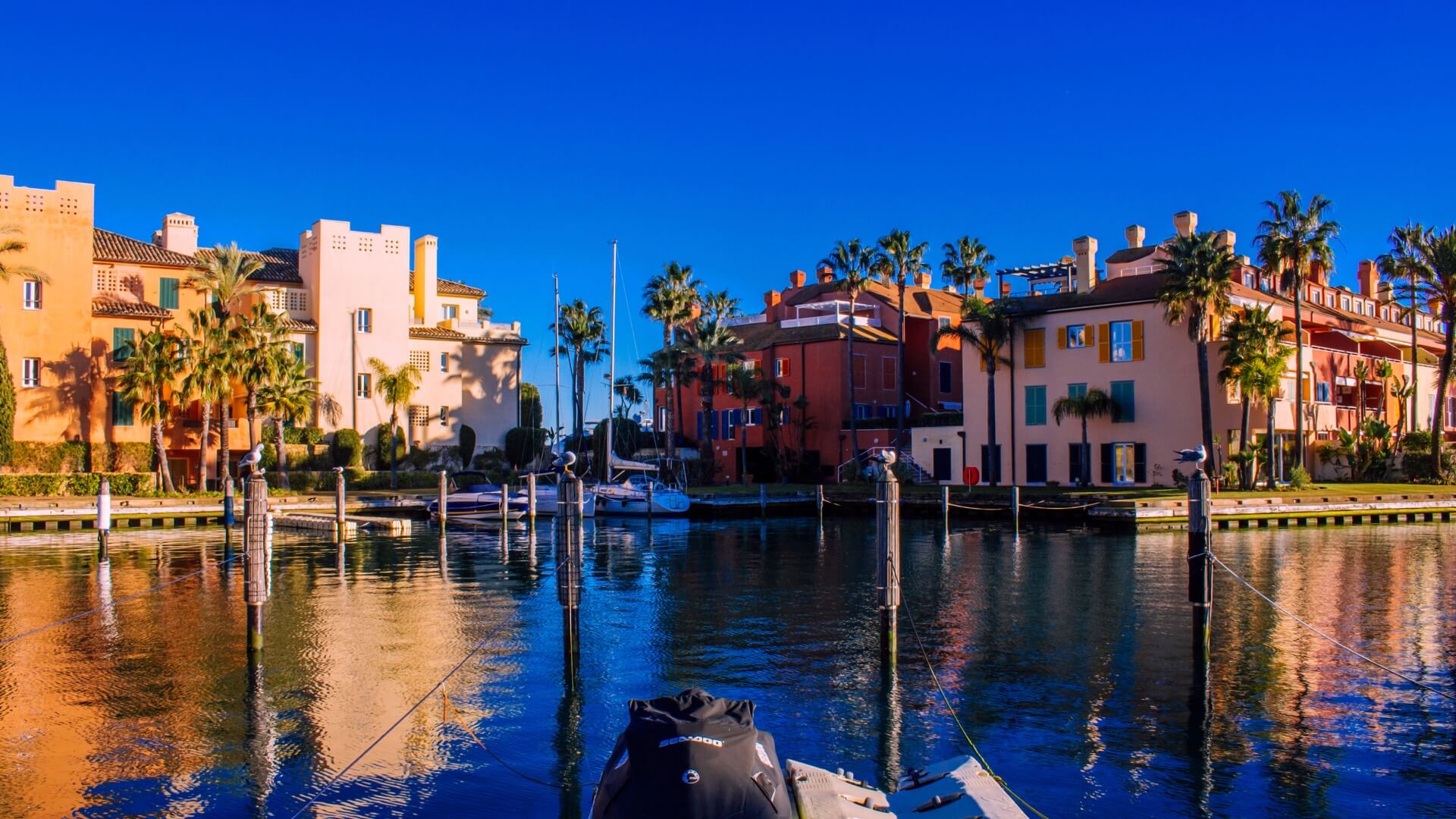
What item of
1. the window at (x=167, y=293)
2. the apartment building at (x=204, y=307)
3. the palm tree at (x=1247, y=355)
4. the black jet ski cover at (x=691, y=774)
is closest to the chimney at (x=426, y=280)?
the apartment building at (x=204, y=307)

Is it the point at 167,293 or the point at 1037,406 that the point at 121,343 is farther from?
the point at 1037,406

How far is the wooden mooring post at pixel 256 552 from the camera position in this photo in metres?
15.9

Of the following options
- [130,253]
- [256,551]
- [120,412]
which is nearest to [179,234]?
[130,253]

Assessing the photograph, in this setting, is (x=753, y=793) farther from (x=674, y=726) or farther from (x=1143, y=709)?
(x=1143, y=709)

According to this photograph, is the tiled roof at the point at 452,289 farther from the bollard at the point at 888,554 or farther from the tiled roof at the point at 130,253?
the bollard at the point at 888,554

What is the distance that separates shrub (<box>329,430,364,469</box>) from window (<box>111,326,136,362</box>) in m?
10.6

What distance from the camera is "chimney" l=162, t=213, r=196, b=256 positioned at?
207 ft

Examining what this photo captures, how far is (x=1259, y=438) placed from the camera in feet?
177

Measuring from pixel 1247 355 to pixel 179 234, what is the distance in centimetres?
5426

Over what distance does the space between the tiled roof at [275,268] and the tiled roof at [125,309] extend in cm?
472

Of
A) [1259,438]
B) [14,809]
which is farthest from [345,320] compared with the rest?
[14,809]

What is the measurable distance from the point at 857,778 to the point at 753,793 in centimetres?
396

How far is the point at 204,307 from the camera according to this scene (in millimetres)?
58219

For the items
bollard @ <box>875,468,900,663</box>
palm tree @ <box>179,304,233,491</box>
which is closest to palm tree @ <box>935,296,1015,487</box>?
palm tree @ <box>179,304,233,491</box>
